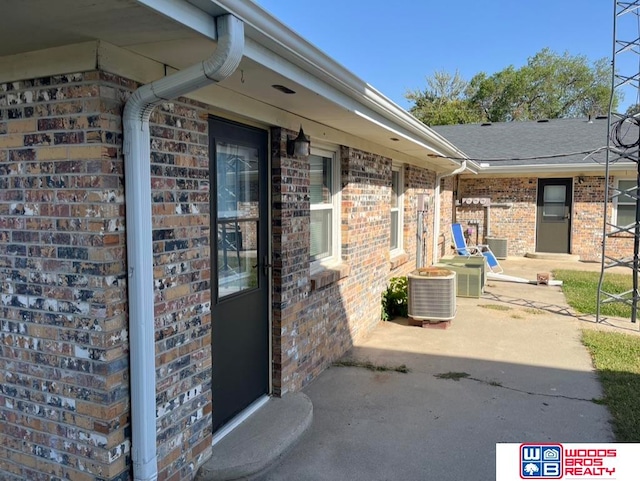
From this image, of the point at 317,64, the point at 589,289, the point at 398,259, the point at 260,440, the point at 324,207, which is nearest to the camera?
the point at 317,64

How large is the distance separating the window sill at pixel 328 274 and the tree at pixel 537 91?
31.1 m

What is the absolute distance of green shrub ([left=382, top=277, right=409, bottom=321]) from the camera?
286 inches

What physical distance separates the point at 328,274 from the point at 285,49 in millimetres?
2753

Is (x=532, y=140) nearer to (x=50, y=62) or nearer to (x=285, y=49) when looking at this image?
(x=285, y=49)

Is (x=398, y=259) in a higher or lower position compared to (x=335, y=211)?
lower

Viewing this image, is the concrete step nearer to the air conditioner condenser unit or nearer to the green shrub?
the air conditioner condenser unit

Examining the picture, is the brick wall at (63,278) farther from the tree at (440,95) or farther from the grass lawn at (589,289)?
the tree at (440,95)

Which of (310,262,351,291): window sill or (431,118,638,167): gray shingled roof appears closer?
(310,262,351,291): window sill

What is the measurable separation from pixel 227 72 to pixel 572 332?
6.14 metres

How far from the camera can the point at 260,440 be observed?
3.32 m

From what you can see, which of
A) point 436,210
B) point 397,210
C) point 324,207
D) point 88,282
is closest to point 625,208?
point 436,210

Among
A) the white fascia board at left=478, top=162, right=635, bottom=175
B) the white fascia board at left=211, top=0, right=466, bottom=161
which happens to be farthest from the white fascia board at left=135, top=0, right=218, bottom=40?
the white fascia board at left=478, top=162, right=635, bottom=175

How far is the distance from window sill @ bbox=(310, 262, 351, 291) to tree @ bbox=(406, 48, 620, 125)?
1225 inches

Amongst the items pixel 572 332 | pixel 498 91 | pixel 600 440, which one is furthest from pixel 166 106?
pixel 498 91
